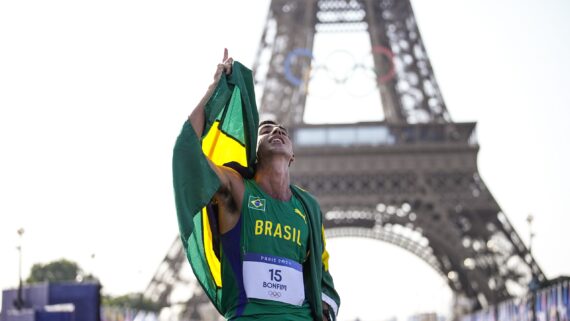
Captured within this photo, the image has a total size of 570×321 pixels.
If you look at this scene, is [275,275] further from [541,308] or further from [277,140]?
[541,308]

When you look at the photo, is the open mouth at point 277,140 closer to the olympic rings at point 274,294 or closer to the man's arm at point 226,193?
the man's arm at point 226,193

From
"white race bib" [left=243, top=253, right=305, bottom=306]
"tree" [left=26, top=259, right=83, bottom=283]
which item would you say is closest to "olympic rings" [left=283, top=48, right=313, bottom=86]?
"tree" [left=26, top=259, right=83, bottom=283]

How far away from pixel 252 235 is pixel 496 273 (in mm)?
43366

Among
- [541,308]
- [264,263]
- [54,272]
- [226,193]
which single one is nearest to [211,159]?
[226,193]

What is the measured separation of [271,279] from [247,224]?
330mm

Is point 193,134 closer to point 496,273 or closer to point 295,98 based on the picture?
point 496,273

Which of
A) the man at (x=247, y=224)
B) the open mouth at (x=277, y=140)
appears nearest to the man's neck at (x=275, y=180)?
the man at (x=247, y=224)

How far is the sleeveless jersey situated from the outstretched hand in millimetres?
598

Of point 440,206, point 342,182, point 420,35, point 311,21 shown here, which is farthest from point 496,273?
point 311,21

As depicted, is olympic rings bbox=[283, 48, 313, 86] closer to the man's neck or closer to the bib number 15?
the man's neck

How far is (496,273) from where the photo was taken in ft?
157

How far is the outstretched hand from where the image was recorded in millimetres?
5992

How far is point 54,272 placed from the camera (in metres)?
83.2

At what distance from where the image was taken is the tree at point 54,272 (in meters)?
82.8
